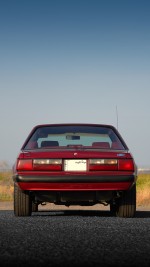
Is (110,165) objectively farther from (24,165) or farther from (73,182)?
(24,165)

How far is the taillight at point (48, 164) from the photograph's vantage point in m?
8.18

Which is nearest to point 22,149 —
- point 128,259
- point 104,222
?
point 104,222

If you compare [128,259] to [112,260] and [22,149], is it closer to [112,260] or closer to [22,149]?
[112,260]

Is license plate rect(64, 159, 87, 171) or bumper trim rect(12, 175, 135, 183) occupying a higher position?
license plate rect(64, 159, 87, 171)

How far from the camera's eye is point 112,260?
4199 mm

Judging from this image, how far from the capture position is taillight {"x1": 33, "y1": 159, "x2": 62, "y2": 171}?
8.18 metres

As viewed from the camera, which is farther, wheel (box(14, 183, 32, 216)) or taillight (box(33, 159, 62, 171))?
wheel (box(14, 183, 32, 216))

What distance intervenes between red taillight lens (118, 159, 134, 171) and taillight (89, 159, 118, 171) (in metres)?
0.06

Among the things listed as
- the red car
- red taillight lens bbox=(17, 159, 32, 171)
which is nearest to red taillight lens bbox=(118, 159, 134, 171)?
the red car

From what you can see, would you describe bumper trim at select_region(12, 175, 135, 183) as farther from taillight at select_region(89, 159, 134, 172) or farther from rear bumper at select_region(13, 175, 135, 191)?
taillight at select_region(89, 159, 134, 172)

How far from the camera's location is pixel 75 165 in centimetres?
821

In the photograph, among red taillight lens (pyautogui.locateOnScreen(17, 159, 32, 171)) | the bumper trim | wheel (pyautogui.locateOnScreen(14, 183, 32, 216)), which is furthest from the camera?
wheel (pyautogui.locateOnScreen(14, 183, 32, 216))

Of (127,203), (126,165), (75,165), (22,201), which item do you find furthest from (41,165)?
(127,203)

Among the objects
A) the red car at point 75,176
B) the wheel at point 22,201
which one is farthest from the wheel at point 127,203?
the wheel at point 22,201
